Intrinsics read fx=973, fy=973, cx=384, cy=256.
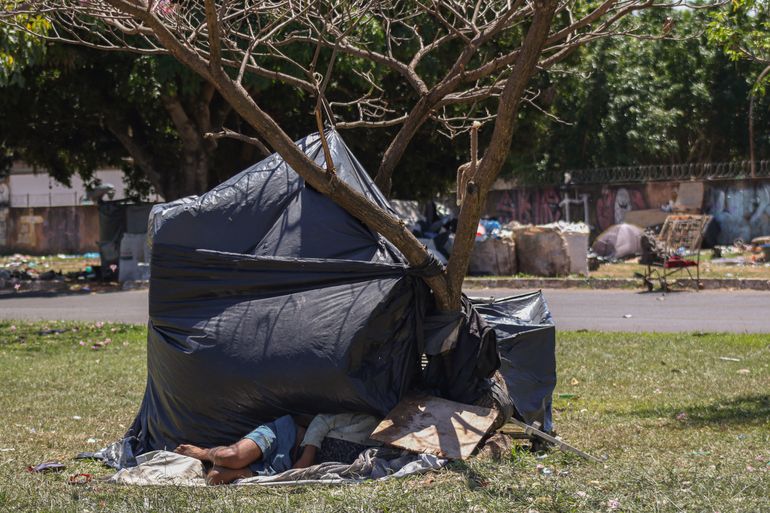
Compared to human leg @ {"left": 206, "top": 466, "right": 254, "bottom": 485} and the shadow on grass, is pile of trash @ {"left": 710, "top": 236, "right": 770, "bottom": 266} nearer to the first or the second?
the shadow on grass

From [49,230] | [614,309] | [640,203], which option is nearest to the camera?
[614,309]

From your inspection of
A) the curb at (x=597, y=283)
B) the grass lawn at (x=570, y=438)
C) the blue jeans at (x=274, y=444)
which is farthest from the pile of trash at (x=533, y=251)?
the blue jeans at (x=274, y=444)

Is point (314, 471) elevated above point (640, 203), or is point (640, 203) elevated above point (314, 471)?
point (640, 203)

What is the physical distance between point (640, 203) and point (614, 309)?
1361cm

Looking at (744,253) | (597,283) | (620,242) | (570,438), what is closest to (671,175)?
(620,242)

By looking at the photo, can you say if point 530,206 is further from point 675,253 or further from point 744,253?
point 675,253

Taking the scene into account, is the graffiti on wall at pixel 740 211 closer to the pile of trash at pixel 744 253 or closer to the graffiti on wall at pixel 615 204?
the pile of trash at pixel 744 253

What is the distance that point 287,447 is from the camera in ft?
17.8

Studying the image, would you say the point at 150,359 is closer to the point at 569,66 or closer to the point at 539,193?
the point at 569,66

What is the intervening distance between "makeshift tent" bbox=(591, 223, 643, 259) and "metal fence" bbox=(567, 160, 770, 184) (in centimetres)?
280

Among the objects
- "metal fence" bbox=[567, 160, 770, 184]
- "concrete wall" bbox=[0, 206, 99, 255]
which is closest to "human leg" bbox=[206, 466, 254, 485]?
"metal fence" bbox=[567, 160, 770, 184]

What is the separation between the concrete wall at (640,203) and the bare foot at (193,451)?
915 inches

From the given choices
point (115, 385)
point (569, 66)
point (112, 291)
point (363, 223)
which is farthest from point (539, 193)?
point (363, 223)

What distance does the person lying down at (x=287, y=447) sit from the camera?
205 inches
